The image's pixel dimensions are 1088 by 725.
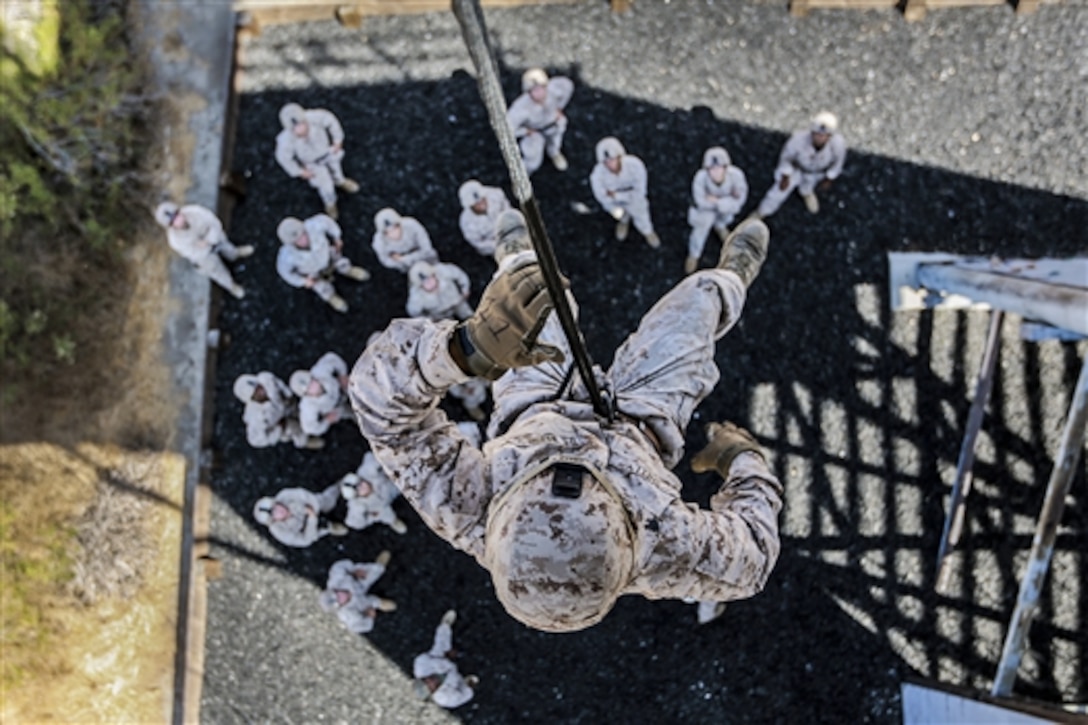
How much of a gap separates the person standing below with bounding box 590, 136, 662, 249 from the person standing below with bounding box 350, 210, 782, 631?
1.79 m

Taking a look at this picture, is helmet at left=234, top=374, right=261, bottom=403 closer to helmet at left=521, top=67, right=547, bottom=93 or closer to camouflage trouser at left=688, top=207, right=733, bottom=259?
helmet at left=521, top=67, right=547, bottom=93

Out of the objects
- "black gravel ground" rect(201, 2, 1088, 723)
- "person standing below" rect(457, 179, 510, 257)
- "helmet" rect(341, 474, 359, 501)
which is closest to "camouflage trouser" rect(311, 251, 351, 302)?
"black gravel ground" rect(201, 2, 1088, 723)

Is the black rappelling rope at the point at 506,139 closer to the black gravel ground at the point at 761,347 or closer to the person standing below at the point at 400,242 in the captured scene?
the person standing below at the point at 400,242

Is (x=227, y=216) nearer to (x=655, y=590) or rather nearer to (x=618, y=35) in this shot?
(x=618, y=35)

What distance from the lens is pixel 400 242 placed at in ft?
19.8

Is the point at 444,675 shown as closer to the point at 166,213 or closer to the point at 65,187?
the point at 166,213

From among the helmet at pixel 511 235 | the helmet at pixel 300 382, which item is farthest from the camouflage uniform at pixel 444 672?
the helmet at pixel 511 235

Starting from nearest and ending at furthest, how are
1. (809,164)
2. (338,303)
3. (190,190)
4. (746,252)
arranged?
(746,252) < (809,164) < (338,303) < (190,190)

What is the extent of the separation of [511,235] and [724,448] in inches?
67.9

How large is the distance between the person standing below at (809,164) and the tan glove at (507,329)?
148 inches

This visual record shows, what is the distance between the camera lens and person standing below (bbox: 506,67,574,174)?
20.0 ft

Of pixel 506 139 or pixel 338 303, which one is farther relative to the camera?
pixel 338 303

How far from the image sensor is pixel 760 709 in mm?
5961

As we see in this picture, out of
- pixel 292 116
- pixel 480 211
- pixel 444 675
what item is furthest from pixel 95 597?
pixel 480 211
